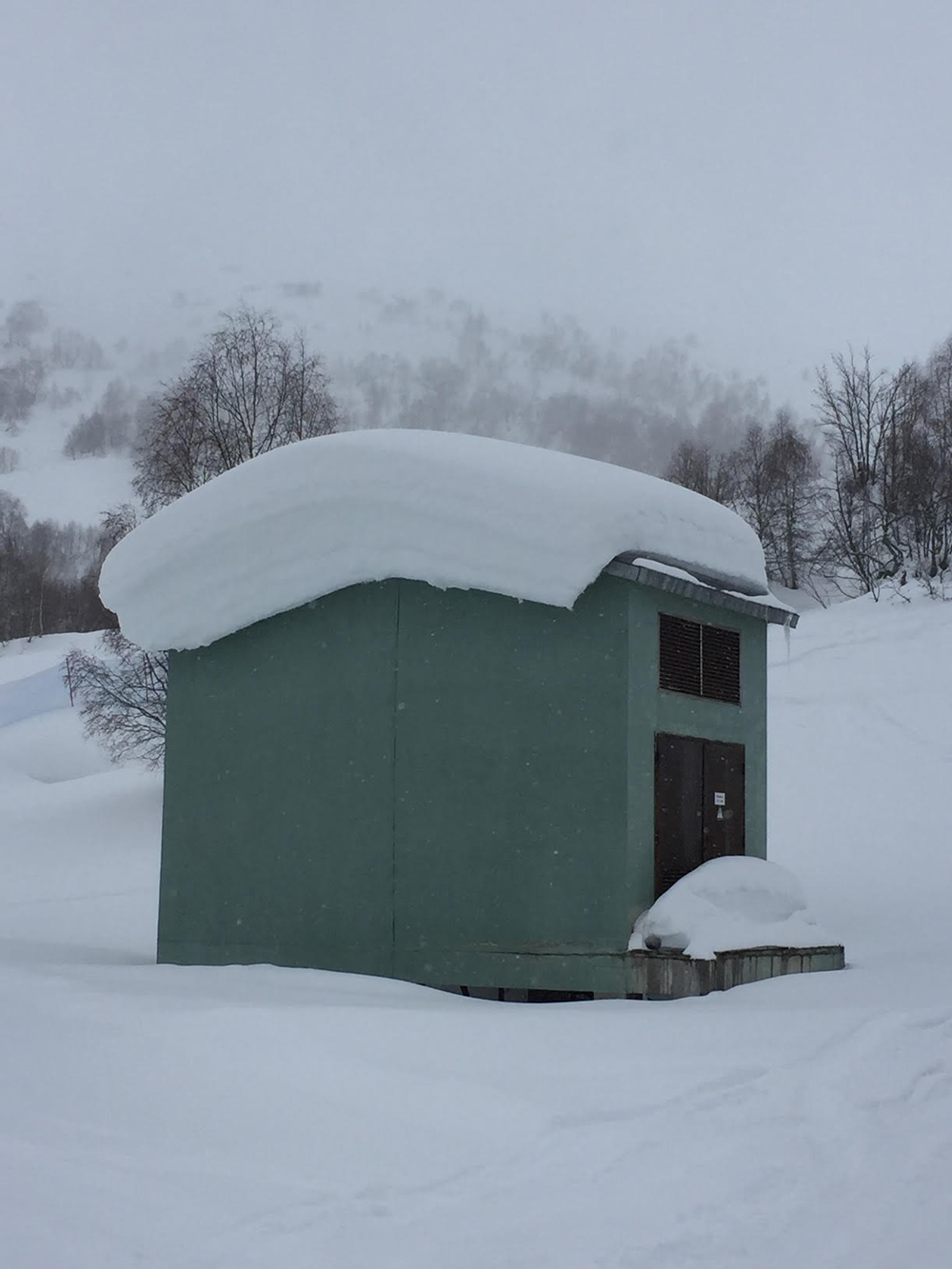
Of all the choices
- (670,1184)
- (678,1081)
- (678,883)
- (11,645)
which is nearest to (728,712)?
(678,883)

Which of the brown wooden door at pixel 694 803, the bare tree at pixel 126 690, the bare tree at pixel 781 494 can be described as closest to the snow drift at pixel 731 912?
the brown wooden door at pixel 694 803

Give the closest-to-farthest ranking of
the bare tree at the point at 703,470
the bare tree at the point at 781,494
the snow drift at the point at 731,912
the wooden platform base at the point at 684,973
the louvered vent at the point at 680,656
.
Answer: the wooden platform base at the point at 684,973, the snow drift at the point at 731,912, the louvered vent at the point at 680,656, the bare tree at the point at 781,494, the bare tree at the point at 703,470

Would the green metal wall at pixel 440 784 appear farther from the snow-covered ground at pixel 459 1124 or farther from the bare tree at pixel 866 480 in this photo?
the bare tree at pixel 866 480

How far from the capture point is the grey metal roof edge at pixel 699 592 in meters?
9.80

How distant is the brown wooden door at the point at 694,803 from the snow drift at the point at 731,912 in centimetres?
21

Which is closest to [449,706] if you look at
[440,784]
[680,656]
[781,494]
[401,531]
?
[440,784]

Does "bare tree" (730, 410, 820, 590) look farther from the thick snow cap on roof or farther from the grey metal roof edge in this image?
the thick snow cap on roof

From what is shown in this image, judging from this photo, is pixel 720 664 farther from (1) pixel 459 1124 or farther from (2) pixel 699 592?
(1) pixel 459 1124

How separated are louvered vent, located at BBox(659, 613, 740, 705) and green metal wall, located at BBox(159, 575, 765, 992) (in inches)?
4.8

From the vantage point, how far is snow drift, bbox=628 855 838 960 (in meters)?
9.54

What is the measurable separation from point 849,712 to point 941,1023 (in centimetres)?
1644

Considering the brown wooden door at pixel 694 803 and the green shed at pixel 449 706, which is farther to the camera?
the brown wooden door at pixel 694 803

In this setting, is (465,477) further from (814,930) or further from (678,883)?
(814,930)

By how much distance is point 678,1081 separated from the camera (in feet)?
20.2
